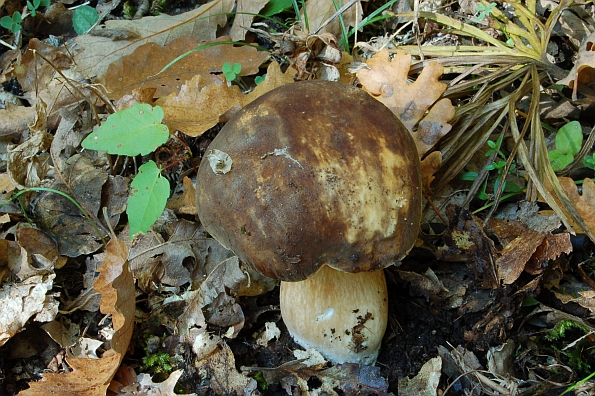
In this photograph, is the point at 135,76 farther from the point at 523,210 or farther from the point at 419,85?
the point at 523,210

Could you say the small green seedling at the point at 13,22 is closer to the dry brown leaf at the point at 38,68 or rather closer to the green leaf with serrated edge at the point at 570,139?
the dry brown leaf at the point at 38,68

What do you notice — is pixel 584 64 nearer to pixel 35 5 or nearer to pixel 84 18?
pixel 84 18

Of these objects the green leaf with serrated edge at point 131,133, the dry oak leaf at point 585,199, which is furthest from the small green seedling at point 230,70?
the dry oak leaf at point 585,199

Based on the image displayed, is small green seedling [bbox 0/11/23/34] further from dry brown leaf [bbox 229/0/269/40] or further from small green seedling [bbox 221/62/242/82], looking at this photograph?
small green seedling [bbox 221/62/242/82]

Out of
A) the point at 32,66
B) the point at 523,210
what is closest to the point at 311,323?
the point at 523,210

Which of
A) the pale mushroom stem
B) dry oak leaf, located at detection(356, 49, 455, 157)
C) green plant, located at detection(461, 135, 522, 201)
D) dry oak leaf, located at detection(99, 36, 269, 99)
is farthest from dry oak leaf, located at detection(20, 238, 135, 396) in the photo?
green plant, located at detection(461, 135, 522, 201)

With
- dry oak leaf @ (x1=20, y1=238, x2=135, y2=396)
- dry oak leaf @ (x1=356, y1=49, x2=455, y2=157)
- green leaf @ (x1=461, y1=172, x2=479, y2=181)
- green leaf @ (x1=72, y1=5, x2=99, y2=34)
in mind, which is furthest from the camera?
green leaf @ (x1=72, y1=5, x2=99, y2=34)
